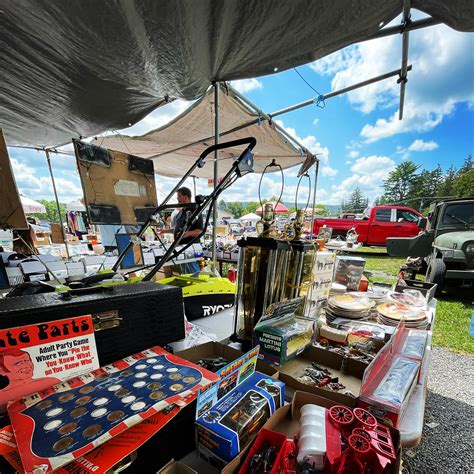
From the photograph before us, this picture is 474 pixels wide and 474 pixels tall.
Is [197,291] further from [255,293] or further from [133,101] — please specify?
[133,101]

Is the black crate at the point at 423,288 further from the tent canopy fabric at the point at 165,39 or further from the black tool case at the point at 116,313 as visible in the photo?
the black tool case at the point at 116,313

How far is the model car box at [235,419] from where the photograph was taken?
0.51 meters

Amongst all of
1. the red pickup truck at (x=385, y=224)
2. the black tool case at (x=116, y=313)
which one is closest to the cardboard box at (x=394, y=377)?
the black tool case at (x=116, y=313)

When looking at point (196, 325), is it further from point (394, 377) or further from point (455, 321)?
point (455, 321)

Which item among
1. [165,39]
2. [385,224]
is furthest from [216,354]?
[385,224]

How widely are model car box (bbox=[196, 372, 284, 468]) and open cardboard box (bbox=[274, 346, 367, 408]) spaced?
10 cm

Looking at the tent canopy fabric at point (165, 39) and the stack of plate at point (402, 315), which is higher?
the tent canopy fabric at point (165, 39)

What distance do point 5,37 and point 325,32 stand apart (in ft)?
6.08

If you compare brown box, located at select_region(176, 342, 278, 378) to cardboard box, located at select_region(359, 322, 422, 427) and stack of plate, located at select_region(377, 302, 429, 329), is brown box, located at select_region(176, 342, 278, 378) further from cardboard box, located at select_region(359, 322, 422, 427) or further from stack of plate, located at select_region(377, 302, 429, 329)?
stack of plate, located at select_region(377, 302, 429, 329)

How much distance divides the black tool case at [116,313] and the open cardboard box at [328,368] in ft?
1.41

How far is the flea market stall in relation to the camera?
19.5 inches

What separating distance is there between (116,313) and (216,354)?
0.44 m

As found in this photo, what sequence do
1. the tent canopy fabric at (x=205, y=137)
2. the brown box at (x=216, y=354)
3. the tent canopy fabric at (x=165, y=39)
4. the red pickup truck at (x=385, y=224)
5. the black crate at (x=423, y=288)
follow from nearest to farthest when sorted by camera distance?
1. the brown box at (x=216, y=354)
2. the tent canopy fabric at (x=165, y=39)
3. the black crate at (x=423, y=288)
4. the tent canopy fabric at (x=205, y=137)
5. the red pickup truck at (x=385, y=224)

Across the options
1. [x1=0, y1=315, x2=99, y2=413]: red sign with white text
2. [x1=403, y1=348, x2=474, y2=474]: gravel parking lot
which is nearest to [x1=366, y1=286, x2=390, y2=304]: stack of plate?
[x1=403, y1=348, x2=474, y2=474]: gravel parking lot
